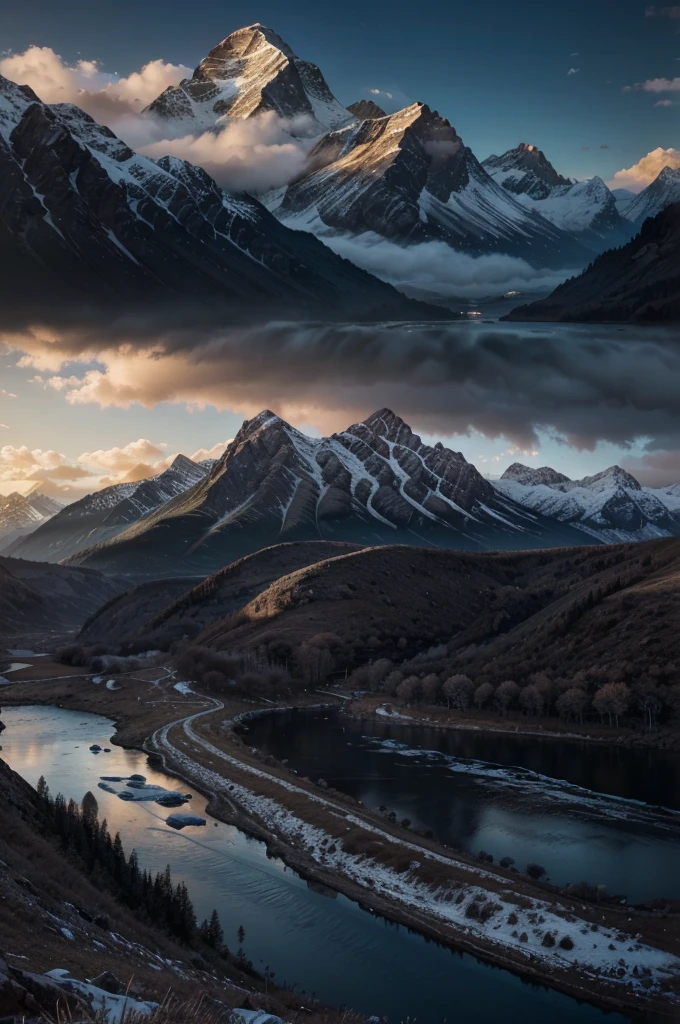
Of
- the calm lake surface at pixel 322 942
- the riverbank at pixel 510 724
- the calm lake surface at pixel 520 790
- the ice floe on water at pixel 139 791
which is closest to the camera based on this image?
the calm lake surface at pixel 322 942

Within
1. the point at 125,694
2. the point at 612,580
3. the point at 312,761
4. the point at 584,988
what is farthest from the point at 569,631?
the point at 584,988

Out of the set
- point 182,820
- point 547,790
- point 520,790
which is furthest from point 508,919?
point 547,790

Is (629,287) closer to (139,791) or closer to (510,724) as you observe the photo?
(510,724)

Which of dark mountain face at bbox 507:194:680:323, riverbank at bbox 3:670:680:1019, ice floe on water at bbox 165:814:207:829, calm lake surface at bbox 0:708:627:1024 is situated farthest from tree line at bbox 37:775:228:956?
dark mountain face at bbox 507:194:680:323

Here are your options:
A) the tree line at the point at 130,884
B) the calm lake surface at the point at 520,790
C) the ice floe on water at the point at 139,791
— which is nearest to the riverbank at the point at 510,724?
the calm lake surface at the point at 520,790

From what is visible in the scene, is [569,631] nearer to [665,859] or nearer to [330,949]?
[665,859]

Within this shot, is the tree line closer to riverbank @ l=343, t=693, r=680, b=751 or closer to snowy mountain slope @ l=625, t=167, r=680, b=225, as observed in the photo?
riverbank @ l=343, t=693, r=680, b=751

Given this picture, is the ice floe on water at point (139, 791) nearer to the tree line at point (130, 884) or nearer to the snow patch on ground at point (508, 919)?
the snow patch on ground at point (508, 919)
